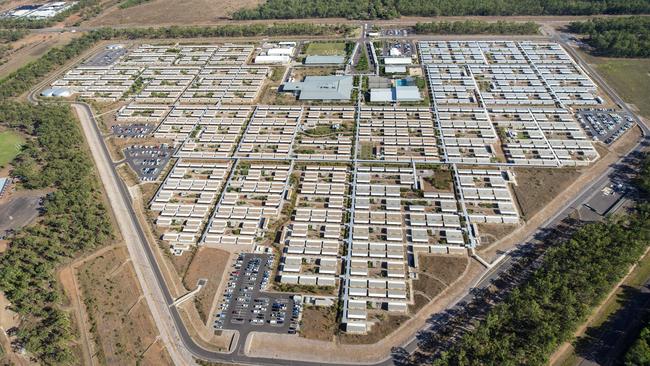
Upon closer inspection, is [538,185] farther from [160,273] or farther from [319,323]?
[160,273]

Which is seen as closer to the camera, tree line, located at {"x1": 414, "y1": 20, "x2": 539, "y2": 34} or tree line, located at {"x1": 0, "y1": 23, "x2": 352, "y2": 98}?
tree line, located at {"x1": 0, "y1": 23, "x2": 352, "y2": 98}

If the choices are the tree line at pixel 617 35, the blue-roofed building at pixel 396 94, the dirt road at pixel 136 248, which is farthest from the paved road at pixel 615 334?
the tree line at pixel 617 35

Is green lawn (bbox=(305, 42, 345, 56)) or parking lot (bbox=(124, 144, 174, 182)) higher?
green lawn (bbox=(305, 42, 345, 56))

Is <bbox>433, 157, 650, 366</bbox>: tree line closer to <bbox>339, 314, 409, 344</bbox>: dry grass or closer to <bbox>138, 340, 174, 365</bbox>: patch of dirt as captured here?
<bbox>339, 314, 409, 344</bbox>: dry grass

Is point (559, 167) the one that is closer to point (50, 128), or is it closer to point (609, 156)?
point (609, 156)

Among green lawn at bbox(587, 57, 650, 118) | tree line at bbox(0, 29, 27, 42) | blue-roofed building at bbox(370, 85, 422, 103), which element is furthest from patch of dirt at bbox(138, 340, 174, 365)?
tree line at bbox(0, 29, 27, 42)

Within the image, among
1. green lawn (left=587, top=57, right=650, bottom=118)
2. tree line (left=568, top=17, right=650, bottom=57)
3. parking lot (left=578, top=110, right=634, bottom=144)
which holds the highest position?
tree line (left=568, top=17, right=650, bottom=57)
